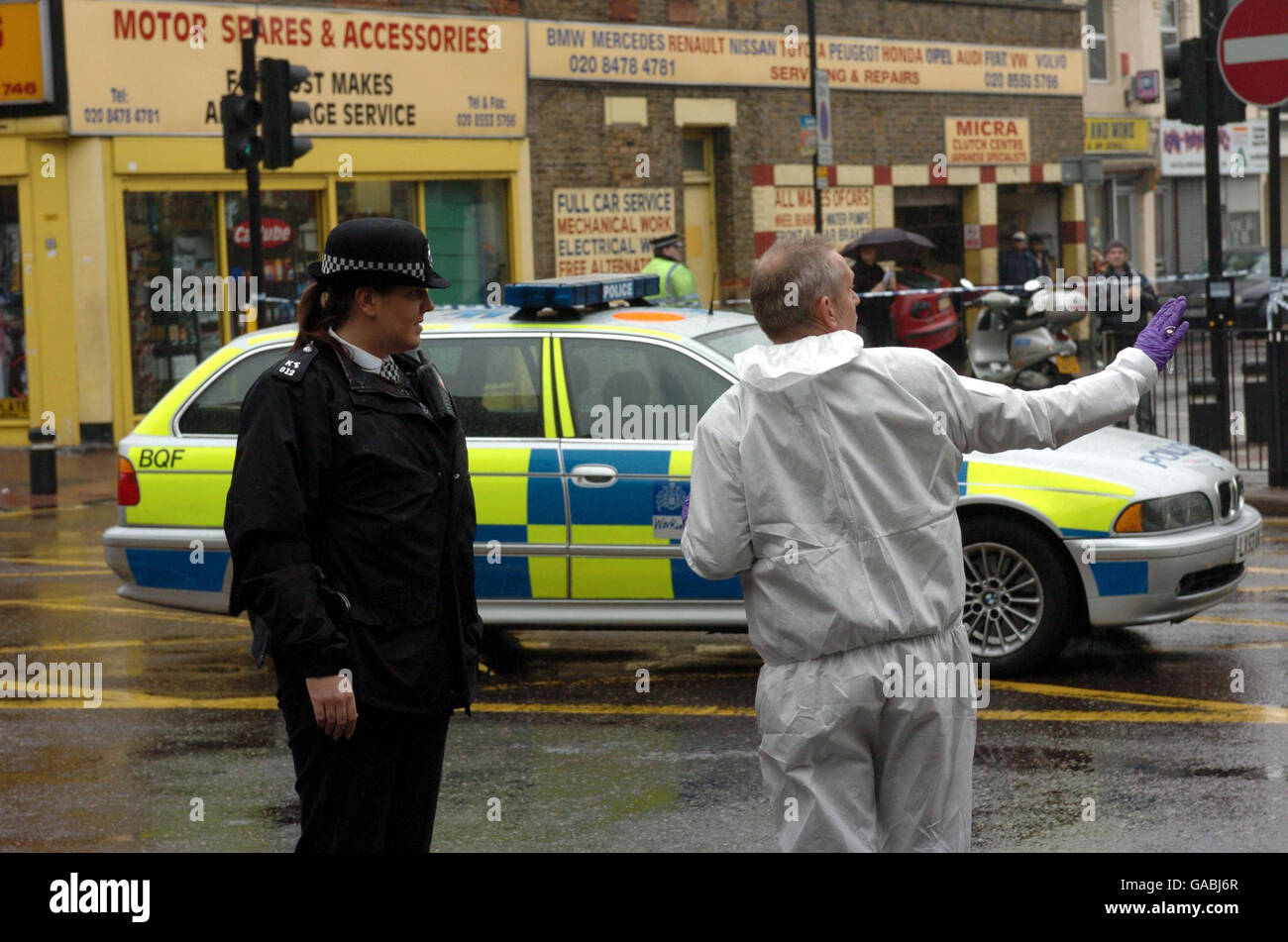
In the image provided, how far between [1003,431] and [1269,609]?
6317 millimetres

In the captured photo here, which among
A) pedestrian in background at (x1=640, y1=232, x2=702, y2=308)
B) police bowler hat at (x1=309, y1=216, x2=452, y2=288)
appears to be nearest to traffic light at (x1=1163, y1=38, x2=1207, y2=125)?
pedestrian in background at (x1=640, y1=232, x2=702, y2=308)

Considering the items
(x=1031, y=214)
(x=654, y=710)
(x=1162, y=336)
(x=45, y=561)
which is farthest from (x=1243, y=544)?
(x=1031, y=214)

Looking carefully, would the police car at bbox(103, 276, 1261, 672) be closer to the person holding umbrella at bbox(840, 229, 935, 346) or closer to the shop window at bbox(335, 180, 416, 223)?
the person holding umbrella at bbox(840, 229, 935, 346)

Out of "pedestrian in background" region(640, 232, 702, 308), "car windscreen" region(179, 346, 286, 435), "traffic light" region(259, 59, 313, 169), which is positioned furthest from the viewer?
"pedestrian in background" region(640, 232, 702, 308)

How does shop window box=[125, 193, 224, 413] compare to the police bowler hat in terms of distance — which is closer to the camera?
the police bowler hat

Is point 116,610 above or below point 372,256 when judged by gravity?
below

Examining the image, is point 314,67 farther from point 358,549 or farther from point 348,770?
point 348,770

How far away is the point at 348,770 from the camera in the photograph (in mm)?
3865

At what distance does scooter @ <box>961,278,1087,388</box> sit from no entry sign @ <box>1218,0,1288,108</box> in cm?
529

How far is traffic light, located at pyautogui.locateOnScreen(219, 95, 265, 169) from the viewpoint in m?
16.0

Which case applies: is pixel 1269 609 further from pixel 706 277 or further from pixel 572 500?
pixel 706 277

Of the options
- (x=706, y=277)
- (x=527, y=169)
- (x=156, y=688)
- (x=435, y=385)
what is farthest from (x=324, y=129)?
(x=435, y=385)

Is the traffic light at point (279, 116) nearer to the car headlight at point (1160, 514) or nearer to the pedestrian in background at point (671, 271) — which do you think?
the pedestrian in background at point (671, 271)

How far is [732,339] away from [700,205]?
59.3 feet
